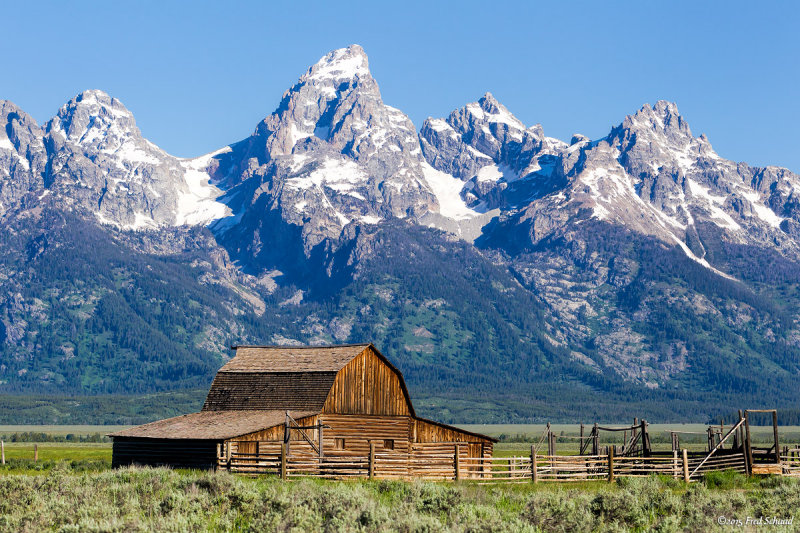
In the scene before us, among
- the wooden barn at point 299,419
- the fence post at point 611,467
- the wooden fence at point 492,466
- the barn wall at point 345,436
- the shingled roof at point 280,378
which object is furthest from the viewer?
the shingled roof at point 280,378

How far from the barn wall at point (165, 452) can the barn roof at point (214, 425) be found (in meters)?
0.46

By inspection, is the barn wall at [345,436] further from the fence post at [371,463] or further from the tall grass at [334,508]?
the tall grass at [334,508]

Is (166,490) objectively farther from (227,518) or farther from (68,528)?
(68,528)

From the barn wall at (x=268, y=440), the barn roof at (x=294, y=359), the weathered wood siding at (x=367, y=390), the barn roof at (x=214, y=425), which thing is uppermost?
the barn roof at (x=294, y=359)

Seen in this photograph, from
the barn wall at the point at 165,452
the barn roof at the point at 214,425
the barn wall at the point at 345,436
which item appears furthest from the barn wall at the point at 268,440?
the barn wall at the point at 165,452

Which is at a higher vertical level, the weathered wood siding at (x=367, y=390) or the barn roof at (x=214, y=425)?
the weathered wood siding at (x=367, y=390)

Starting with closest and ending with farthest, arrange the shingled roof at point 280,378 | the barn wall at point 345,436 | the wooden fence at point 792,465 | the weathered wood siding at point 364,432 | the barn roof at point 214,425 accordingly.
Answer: the wooden fence at point 792,465, the barn roof at point 214,425, the barn wall at point 345,436, the weathered wood siding at point 364,432, the shingled roof at point 280,378

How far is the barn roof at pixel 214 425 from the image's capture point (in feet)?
174

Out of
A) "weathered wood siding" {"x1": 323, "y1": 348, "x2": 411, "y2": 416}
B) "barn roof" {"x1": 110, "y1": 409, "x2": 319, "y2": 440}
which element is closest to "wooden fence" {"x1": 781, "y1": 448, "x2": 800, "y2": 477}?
"weathered wood siding" {"x1": 323, "y1": 348, "x2": 411, "y2": 416}

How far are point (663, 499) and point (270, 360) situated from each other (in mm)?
36218

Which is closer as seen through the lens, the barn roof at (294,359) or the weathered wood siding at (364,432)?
the weathered wood siding at (364,432)

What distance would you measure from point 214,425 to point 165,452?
2959mm

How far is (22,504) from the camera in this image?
95.4 feet

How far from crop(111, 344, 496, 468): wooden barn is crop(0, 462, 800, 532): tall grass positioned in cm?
1838
